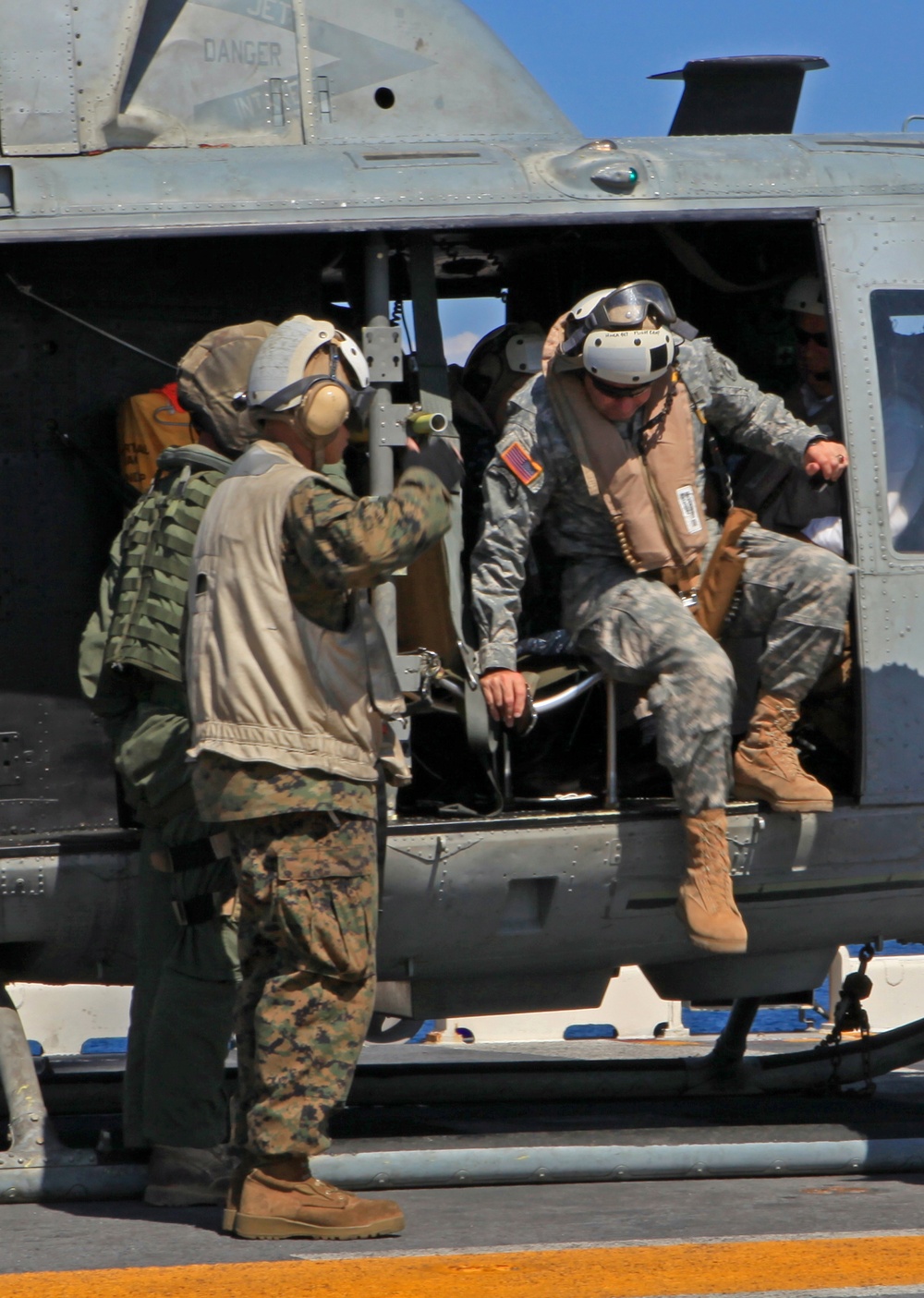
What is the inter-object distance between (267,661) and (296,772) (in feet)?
0.86

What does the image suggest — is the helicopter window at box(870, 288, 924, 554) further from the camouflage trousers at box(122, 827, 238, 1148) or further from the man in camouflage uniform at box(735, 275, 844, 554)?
the camouflage trousers at box(122, 827, 238, 1148)

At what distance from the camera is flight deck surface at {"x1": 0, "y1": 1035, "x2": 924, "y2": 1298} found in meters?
3.30

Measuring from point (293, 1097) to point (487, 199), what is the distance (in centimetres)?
253

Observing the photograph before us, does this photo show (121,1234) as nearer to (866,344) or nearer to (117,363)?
(117,363)

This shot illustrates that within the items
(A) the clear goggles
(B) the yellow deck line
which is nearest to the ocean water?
(A) the clear goggles

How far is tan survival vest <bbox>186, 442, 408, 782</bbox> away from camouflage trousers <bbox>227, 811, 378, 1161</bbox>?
169 mm

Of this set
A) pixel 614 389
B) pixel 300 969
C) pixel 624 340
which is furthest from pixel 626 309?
pixel 300 969

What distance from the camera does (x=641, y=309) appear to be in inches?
190

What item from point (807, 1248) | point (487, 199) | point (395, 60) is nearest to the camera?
point (807, 1248)

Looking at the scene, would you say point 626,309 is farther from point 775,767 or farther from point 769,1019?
point 769,1019

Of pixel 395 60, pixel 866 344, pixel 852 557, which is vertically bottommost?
pixel 852 557

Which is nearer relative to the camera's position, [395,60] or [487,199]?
[487,199]

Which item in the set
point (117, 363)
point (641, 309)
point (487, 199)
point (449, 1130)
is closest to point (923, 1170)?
point (449, 1130)

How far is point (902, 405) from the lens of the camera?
5.04 meters
